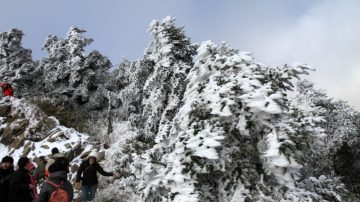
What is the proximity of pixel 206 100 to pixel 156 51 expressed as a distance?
6.87 metres

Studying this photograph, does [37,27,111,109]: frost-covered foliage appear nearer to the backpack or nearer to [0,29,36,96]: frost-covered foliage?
[0,29,36,96]: frost-covered foliage

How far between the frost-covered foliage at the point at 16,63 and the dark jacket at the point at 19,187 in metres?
21.9

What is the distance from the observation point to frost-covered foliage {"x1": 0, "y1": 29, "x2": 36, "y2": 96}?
27.2 metres

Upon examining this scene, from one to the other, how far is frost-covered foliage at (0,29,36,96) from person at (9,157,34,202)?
21.9m

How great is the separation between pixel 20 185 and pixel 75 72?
19.8 m

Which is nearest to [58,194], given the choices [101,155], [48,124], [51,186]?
[51,186]

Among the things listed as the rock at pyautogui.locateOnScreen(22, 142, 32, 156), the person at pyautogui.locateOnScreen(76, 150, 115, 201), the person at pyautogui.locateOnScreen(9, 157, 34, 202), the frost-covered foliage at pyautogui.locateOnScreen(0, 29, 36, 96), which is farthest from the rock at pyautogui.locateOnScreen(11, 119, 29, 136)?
the frost-covered foliage at pyautogui.locateOnScreen(0, 29, 36, 96)

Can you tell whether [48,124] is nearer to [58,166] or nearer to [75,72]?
[75,72]

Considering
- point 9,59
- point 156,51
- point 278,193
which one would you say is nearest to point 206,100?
point 278,193

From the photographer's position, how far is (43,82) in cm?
2742

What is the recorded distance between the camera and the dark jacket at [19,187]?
20.4ft

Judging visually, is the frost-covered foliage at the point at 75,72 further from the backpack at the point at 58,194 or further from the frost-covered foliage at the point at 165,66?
the backpack at the point at 58,194

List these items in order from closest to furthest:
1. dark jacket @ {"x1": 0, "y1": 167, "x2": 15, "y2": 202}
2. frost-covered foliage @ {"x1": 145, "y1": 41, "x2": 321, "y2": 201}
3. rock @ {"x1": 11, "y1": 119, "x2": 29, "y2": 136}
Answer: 1. frost-covered foliage @ {"x1": 145, "y1": 41, "x2": 321, "y2": 201}
2. dark jacket @ {"x1": 0, "y1": 167, "x2": 15, "y2": 202}
3. rock @ {"x1": 11, "y1": 119, "x2": 29, "y2": 136}

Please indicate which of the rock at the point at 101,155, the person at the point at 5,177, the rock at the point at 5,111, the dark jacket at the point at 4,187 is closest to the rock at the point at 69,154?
the rock at the point at 101,155
